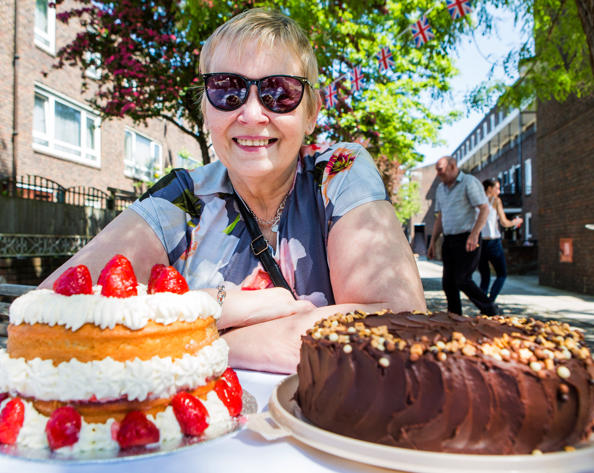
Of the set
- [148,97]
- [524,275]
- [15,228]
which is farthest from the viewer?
[524,275]

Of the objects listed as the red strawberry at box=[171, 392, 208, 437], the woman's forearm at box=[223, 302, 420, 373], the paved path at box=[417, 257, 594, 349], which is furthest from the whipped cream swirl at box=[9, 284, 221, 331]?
the paved path at box=[417, 257, 594, 349]

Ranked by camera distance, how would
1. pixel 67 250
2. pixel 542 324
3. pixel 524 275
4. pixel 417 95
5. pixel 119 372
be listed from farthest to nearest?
1. pixel 524 275
2. pixel 417 95
3. pixel 67 250
4. pixel 542 324
5. pixel 119 372

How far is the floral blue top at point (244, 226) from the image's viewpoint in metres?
2.21

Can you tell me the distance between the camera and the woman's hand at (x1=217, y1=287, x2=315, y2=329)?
178cm

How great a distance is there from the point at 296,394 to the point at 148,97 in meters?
9.03

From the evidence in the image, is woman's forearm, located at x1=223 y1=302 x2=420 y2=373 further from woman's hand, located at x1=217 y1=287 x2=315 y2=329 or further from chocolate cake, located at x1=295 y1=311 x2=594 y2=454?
chocolate cake, located at x1=295 y1=311 x2=594 y2=454

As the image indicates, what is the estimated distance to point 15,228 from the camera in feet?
32.1

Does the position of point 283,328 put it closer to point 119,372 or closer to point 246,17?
point 119,372

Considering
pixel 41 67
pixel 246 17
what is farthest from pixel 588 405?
pixel 41 67

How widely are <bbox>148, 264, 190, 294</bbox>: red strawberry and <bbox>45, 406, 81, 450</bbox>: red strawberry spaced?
31cm

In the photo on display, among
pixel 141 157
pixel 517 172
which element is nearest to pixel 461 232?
pixel 141 157

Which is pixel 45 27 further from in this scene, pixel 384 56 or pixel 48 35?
pixel 384 56

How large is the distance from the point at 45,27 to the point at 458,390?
58.1 feet

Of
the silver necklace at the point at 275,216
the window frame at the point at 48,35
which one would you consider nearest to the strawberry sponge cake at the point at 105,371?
the silver necklace at the point at 275,216
